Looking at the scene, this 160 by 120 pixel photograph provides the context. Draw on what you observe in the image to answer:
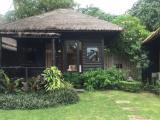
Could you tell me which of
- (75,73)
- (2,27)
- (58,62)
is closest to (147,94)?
(75,73)

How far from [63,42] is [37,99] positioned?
725cm

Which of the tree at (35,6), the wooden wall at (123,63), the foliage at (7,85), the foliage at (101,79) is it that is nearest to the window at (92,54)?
the foliage at (101,79)

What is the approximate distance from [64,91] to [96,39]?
6.90 m

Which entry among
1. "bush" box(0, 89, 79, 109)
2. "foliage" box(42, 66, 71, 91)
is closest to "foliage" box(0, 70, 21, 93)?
"bush" box(0, 89, 79, 109)

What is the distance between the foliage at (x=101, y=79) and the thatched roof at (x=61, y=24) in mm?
2361

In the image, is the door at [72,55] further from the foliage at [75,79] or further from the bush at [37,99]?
the bush at [37,99]

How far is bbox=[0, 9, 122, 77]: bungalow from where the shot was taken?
21312mm

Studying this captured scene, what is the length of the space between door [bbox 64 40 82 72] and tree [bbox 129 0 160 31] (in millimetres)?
9606

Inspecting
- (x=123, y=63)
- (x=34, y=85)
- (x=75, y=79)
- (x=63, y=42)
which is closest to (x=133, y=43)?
(x=123, y=63)

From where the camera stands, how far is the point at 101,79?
20.4 metres

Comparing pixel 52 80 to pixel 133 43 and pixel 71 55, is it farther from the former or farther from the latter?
pixel 133 43

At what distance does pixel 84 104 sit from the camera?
1566cm

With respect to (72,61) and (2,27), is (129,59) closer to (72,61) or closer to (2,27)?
(72,61)

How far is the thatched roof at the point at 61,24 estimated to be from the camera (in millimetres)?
21219
